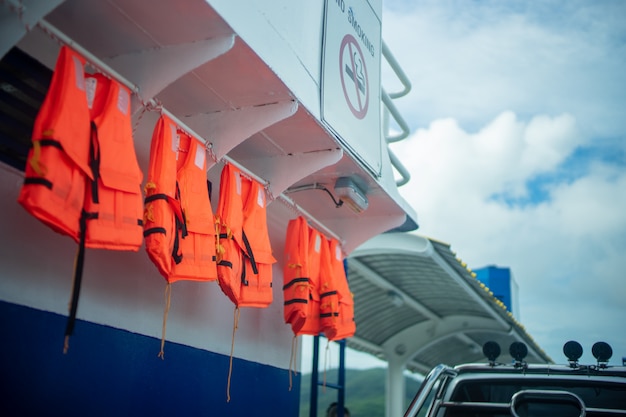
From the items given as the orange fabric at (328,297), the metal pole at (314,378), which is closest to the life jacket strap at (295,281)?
the orange fabric at (328,297)

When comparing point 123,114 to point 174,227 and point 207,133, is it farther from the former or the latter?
point 207,133

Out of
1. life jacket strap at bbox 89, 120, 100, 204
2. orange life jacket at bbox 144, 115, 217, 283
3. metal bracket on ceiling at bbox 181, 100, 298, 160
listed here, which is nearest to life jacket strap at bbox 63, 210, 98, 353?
life jacket strap at bbox 89, 120, 100, 204

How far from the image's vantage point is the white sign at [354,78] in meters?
5.50

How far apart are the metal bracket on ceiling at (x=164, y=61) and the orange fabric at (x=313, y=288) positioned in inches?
94.9

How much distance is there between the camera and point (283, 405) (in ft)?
21.2

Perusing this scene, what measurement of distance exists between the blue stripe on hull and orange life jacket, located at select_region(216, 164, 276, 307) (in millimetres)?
740

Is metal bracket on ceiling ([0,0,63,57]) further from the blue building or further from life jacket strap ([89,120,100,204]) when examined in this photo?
the blue building

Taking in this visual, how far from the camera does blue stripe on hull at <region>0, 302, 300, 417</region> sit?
3.68 m

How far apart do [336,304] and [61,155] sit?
3370mm

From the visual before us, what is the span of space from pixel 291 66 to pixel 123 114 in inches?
55.2

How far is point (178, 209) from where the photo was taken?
160 inches

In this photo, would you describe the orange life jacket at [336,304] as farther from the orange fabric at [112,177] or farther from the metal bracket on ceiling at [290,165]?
the orange fabric at [112,177]

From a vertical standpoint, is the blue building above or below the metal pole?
above

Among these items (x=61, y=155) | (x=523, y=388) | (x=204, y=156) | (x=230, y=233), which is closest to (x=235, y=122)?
(x=204, y=156)
